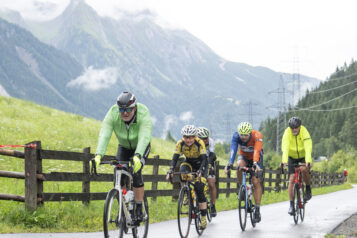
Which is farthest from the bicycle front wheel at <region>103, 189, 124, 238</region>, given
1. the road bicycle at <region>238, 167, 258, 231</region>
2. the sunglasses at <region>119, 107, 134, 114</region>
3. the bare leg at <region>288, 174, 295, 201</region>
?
the bare leg at <region>288, 174, 295, 201</region>

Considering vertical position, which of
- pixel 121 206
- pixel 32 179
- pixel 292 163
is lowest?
pixel 121 206

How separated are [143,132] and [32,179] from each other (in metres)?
3.31

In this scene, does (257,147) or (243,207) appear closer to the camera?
(243,207)

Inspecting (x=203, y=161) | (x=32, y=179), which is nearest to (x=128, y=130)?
(x=203, y=161)

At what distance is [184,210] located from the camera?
8.53 m

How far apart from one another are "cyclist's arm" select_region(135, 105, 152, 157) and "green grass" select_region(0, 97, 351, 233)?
3.00m

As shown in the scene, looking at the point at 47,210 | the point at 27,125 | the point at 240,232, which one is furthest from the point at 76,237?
the point at 27,125

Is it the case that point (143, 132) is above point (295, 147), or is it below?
above

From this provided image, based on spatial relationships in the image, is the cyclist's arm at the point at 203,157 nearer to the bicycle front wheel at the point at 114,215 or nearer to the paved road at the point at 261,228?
the paved road at the point at 261,228

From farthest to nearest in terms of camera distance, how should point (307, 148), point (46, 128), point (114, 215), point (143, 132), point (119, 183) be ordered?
point (46, 128)
point (307, 148)
point (143, 132)
point (119, 183)
point (114, 215)

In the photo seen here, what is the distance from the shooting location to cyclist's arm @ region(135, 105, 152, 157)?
21.7 ft

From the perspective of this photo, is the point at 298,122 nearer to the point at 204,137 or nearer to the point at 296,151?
the point at 296,151

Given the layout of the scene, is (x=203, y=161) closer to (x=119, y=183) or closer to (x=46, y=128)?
(x=119, y=183)

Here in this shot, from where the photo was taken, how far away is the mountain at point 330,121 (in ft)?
456
